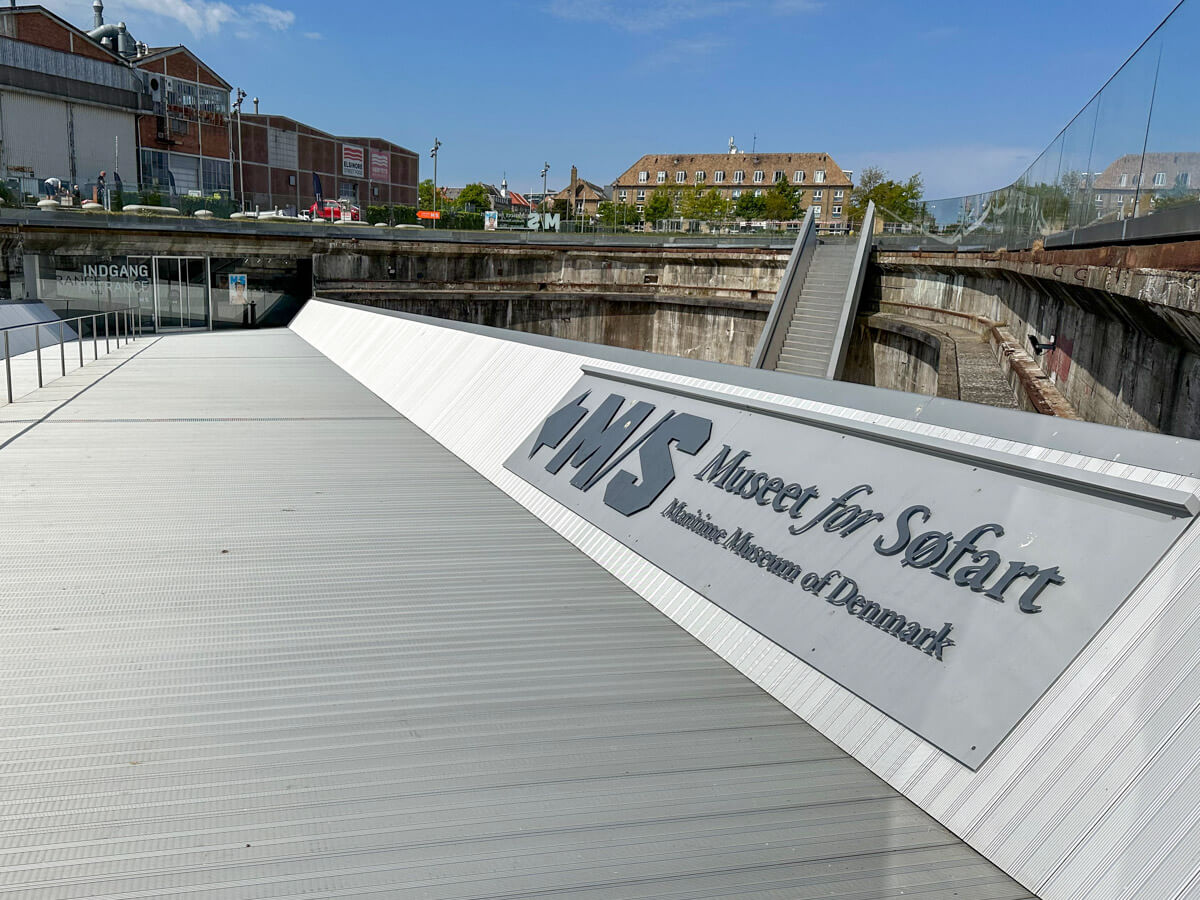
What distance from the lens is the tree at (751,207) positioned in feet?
305

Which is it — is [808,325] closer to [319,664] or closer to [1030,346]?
[1030,346]

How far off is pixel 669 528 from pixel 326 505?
3.02m

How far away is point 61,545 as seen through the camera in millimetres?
5930

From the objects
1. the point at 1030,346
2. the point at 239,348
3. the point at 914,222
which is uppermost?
the point at 914,222

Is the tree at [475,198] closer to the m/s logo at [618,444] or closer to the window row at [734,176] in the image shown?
the window row at [734,176]

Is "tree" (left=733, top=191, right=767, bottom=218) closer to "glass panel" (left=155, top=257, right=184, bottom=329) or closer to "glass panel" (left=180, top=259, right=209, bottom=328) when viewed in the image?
"glass panel" (left=180, top=259, right=209, bottom=328)

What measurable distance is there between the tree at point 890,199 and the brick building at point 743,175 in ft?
167

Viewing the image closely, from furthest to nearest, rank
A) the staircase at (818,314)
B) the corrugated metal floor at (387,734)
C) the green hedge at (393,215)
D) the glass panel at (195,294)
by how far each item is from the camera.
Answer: the green hedge at (393,215)
the glass panel at (195,294)
the staircase at (818,314)
the corrugated metal floor at (387,734)

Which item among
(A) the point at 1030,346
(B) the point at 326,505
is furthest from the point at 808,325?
(B) the point at 326,505

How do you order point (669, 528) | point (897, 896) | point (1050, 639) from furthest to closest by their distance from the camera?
point (669, 528)
point (1050, 639)
point (897, 896)

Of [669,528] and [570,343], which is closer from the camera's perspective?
[669,528]

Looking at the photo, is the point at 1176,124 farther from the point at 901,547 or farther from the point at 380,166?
the point at 380,166

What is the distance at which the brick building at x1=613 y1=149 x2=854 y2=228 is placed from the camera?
132m

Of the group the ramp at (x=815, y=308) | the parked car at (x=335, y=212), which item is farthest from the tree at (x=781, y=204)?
the ramp at (x=815, y=308)
